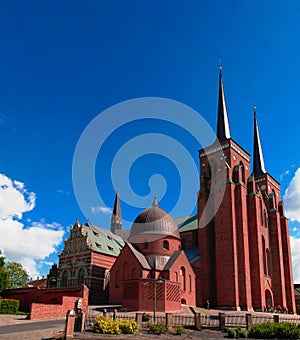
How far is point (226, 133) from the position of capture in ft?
191

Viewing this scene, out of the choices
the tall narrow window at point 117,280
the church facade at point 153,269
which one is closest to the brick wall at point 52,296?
the church facade at point 153,269

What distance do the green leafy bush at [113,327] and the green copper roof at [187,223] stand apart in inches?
1525

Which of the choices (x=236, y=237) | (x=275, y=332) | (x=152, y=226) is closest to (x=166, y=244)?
(x=152, y=226)

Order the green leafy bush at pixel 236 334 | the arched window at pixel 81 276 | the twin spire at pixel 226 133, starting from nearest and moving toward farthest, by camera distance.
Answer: the green leafy bush at pixel 236 334 < the arched window at pixel 81 276 < the twin spire at pixel 226 133

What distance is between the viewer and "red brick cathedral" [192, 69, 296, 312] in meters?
46.8

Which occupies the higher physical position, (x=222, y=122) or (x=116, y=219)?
(x=222, y=122)

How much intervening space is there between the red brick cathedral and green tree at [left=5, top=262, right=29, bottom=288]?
4154 cm

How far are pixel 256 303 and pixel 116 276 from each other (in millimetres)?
19157

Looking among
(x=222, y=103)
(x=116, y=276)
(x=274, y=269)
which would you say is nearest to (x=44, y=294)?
(x=116, y=276)

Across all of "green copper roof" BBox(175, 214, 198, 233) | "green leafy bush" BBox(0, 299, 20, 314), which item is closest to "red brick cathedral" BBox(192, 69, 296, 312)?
"green copper roof" BBox(175, 214, 198, 233)

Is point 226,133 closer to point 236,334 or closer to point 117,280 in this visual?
point 117,280

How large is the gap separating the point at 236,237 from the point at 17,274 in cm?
4832

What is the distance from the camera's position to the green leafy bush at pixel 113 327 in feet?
64.7

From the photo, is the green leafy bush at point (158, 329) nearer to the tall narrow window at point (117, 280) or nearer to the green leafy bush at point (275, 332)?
the green leafy bush at point (275, 332)
